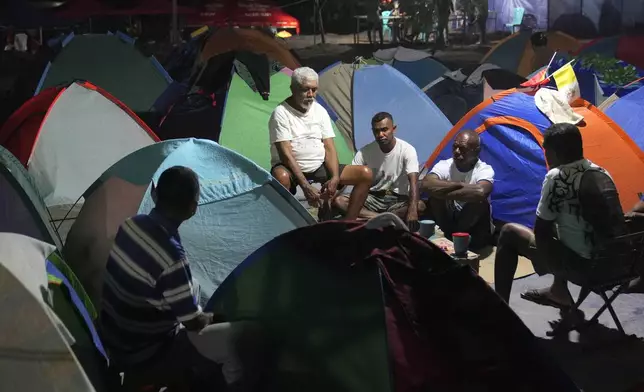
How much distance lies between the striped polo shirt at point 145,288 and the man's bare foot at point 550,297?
2139 millimetres

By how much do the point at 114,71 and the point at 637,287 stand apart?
6258 millimetres

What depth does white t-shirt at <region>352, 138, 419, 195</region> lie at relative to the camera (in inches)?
190

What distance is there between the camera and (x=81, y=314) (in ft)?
7.98

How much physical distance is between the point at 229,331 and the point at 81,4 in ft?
38.8

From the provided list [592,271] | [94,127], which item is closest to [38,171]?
[94,127]

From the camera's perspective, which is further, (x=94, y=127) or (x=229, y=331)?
(x=94, y=127)

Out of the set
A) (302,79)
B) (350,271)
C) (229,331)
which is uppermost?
(302,79)

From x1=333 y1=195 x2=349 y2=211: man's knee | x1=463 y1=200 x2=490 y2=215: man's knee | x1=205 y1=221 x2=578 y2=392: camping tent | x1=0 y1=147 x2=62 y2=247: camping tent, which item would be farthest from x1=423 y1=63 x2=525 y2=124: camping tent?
x1=205 y1=221 x2=578 y2=392: camping tent

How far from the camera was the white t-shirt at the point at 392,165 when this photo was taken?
4820 mm

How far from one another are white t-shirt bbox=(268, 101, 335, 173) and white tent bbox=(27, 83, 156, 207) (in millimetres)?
1251

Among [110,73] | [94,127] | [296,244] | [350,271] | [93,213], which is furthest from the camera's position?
[110,73]

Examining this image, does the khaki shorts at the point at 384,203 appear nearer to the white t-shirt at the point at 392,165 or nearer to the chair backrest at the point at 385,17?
the white t-shirt at the point at 392,165

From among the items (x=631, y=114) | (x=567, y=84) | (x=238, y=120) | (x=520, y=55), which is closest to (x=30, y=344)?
(x=567, y=84)

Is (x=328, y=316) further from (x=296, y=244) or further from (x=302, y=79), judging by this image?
(x=302, y=79)
